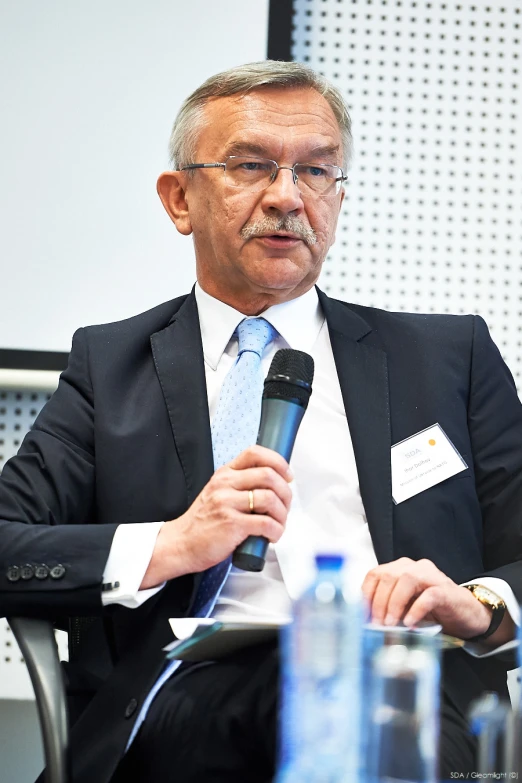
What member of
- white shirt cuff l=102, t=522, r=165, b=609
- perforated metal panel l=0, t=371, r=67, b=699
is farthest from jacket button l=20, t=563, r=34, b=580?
perforated metal panel l=0, t=371, r=67, b=699

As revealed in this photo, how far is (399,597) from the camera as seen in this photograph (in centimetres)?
153

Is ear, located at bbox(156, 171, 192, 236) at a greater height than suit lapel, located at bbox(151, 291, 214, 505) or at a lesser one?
greater

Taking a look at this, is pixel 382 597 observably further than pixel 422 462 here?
No

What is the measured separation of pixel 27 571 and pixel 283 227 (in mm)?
866

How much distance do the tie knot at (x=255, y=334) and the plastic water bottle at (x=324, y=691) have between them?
0.94 meters

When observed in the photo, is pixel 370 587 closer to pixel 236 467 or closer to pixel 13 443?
pixel 236 467

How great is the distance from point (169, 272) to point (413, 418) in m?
1.16

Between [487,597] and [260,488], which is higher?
[260,488]

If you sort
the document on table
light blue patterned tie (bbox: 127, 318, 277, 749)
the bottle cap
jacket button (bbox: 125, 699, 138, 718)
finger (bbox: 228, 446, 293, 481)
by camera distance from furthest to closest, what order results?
light blue patterned tie (bbox: 127, 318, 277, 749) → jacket button (bbox: 125, 699, 138, 718) → finger (bbox: 228, 446, 293, 481) → the document on table → the bottle cap

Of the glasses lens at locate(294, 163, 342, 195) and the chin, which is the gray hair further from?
the chin

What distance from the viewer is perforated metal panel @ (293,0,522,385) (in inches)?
119

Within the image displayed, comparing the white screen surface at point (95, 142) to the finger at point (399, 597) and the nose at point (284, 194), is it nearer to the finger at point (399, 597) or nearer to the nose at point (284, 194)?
the nose at point (284, 194)

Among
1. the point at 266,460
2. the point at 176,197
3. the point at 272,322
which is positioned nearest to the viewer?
the point at 266,460

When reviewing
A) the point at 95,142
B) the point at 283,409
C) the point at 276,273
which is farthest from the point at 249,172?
the point at 95,142
